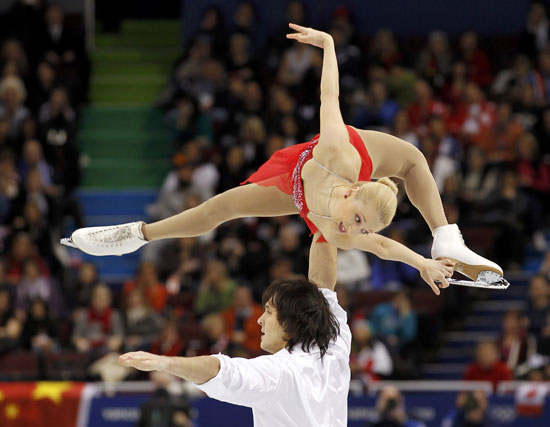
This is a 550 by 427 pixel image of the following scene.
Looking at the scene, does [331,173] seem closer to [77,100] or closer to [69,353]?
[69,353]

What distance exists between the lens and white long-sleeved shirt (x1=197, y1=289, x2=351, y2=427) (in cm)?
356

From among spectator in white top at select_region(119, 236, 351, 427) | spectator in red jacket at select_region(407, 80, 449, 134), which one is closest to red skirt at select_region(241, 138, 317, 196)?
spectator in white top at select_region(119, 236, 351, 427)

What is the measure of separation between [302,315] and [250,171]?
7134 mm

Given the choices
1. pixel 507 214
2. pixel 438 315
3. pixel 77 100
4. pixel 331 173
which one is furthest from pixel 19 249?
pixel 331 173

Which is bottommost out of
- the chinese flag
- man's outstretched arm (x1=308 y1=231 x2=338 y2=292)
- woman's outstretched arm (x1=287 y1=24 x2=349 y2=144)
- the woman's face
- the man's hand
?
the chinese flag

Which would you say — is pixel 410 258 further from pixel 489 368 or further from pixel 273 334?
pixel 489 368

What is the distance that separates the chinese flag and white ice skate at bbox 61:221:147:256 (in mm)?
3513

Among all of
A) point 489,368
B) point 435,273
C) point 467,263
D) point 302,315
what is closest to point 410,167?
point 467,263

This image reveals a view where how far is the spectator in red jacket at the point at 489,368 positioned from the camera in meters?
8.93

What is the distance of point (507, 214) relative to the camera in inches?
412

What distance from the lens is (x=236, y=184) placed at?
1095 centimetres

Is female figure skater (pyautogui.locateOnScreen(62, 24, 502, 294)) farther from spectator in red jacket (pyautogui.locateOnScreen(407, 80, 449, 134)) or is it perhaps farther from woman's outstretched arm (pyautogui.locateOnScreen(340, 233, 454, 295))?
spectator in red jacket (pyautogui.locateOnScreen(407, 80, 449, 134))

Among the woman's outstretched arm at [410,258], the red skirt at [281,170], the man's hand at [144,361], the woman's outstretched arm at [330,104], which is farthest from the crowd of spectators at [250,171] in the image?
the man's hand at [144,361]

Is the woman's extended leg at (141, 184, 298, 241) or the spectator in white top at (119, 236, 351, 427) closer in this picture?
the spectator in white top at (119, 236, 351, 427)
